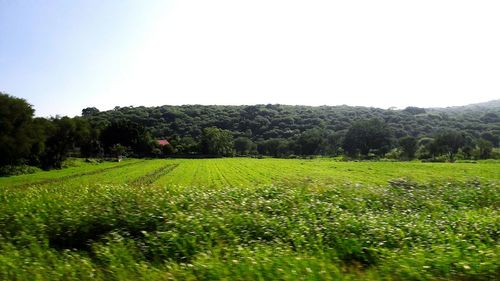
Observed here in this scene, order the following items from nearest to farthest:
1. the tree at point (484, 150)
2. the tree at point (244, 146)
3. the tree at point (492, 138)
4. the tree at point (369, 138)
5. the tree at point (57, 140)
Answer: the tree at point (57, 140), the tree at point (484, 150), the tree at point (369, 138), the tree at point (492, 138), the tree at point (244, 146)

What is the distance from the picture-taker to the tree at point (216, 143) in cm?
12600

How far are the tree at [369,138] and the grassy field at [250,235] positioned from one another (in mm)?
99058

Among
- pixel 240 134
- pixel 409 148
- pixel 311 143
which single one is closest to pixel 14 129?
pixel 409 148

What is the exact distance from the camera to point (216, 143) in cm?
12731

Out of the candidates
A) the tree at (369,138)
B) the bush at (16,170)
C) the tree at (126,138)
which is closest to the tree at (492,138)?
the tree at (369,138)

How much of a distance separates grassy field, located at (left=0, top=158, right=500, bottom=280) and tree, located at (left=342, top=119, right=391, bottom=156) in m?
99.1

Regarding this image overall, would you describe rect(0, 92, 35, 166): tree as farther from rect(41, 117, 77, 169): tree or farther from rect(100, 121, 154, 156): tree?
rect(100, 121, 154, 156): tree

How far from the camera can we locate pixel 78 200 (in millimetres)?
13758

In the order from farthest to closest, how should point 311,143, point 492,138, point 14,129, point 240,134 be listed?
point 240,134, point 311,143, point 492,138, point 14,129

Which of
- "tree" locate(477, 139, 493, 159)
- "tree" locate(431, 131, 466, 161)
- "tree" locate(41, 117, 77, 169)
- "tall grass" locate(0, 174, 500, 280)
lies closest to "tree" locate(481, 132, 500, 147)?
"tree" locate(431, 131, 466, 161)

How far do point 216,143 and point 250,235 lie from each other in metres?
118

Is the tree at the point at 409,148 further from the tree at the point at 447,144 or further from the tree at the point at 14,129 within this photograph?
the tree at the point at 14,129

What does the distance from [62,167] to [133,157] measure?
46949 mm

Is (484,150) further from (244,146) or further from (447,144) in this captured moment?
(244,146)
